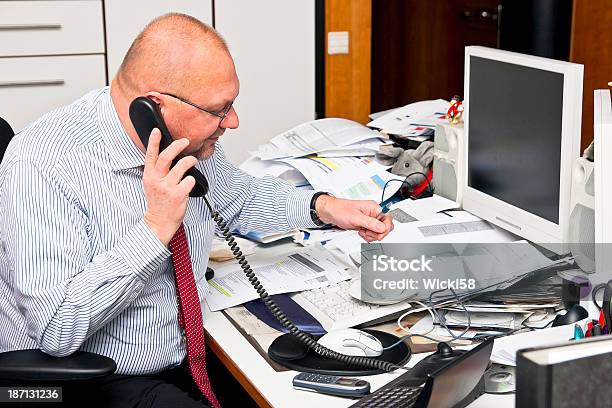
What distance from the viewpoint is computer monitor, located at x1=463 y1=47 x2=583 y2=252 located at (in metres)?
1.84

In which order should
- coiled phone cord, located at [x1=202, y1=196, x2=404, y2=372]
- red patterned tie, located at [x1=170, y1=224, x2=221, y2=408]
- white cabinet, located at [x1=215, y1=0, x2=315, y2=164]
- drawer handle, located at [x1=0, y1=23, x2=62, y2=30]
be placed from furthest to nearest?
white cabinet, located at [x1=215, y1=0, x2=315, y2=164], drawer handle, located at [x1=0, y1=23, x2=62, y2=30], red patterned tie, located at [x1=170, y1=224, x2=221, y2=408], coiled phone cord, located at [x1=202, y1=196, x2=404, y2=372]

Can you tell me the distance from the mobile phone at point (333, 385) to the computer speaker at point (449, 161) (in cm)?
82

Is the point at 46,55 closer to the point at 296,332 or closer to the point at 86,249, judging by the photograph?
the point at 86,249

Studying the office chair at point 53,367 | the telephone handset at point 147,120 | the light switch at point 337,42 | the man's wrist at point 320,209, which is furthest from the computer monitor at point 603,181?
the light switch at point 337,42

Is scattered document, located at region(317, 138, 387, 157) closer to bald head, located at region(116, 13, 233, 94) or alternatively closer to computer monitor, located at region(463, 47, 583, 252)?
computer monitor, located at region(463, 47, 583, 252)

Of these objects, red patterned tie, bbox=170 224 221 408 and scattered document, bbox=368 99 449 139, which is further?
scattered document, bbox=368 99 449 139

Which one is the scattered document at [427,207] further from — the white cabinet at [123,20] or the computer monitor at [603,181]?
the white cabinet at [123,20]

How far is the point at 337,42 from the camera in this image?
11.7 ft

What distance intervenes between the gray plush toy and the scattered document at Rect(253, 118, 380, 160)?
0.13 meters

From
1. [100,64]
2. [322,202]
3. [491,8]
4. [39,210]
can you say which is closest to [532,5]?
[491,8]

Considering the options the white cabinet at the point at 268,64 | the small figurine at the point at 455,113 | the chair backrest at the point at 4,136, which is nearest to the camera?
the chair backrest at the point at 4,136

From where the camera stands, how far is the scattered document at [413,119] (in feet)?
8.52

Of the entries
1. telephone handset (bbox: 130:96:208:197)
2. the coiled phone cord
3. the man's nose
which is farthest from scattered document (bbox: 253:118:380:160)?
telephone handset (bbox: 130:96:208:197)

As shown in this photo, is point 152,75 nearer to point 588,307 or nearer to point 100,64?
point 588,307
